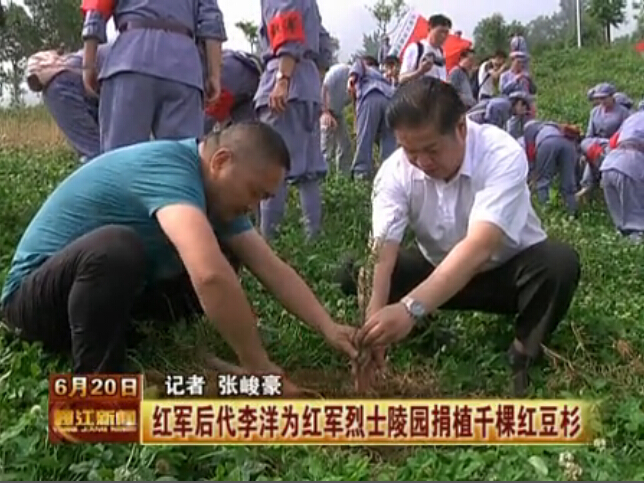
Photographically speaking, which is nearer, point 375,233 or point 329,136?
point 375,233

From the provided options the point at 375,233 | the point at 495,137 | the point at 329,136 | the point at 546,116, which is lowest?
the point at 546,116

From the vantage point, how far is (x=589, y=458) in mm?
2928

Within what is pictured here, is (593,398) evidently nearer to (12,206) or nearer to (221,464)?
(221,464)

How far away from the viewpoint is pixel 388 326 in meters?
3.15

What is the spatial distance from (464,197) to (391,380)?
651 millimetres

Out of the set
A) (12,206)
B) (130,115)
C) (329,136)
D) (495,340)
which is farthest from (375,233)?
(329,136)

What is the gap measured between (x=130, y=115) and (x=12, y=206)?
2.91 ft

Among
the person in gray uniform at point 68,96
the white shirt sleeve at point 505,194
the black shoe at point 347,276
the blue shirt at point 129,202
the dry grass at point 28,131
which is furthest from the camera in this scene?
the dry grass at point 28,131

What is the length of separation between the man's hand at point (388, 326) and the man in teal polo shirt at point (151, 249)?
0.11 meters

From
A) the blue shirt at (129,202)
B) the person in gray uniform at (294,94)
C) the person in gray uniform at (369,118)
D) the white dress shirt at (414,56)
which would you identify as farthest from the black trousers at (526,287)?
the white dress shirt at (414,56)

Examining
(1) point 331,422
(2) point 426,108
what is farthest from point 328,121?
(1) point 331,422

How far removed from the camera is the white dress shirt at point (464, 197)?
349cm

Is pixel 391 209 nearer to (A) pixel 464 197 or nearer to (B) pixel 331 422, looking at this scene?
(A) pixel 464 197

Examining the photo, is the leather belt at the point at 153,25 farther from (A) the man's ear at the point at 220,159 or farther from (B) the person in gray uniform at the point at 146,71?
(A) the man's ear at the point at 220,159
